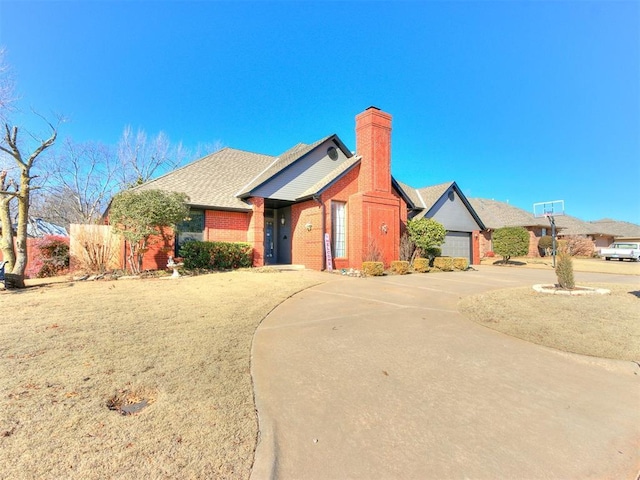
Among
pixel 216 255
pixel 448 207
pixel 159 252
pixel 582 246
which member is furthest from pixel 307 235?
pixel 582 246

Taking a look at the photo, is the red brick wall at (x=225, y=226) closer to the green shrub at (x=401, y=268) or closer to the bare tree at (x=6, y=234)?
the bare tree at (x=6, y=234)

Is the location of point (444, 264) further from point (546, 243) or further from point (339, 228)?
point (546, 243)

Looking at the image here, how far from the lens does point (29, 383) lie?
323cm

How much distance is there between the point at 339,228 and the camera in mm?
15828

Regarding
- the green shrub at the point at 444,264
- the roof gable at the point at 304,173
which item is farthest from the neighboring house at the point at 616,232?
the roof gable at the point at 304,173

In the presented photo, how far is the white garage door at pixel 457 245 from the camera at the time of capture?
71.0ft

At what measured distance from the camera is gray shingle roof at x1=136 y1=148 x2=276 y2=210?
15141mm

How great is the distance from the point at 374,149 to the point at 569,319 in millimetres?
11591

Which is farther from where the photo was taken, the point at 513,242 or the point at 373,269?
the point at 513,242

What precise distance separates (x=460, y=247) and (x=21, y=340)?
23052mm

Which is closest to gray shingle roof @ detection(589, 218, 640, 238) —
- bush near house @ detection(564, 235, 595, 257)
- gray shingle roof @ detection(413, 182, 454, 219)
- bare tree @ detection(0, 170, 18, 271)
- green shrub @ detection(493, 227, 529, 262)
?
bush near house @ detection(564, 235, 595, 257)

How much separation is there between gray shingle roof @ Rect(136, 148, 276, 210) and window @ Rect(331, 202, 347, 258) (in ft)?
13.9

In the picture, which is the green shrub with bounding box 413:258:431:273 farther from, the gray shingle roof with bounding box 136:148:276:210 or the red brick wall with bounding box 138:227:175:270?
the red brick wall with bounding box 138:227:175:270

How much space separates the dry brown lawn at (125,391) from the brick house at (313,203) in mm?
8661
